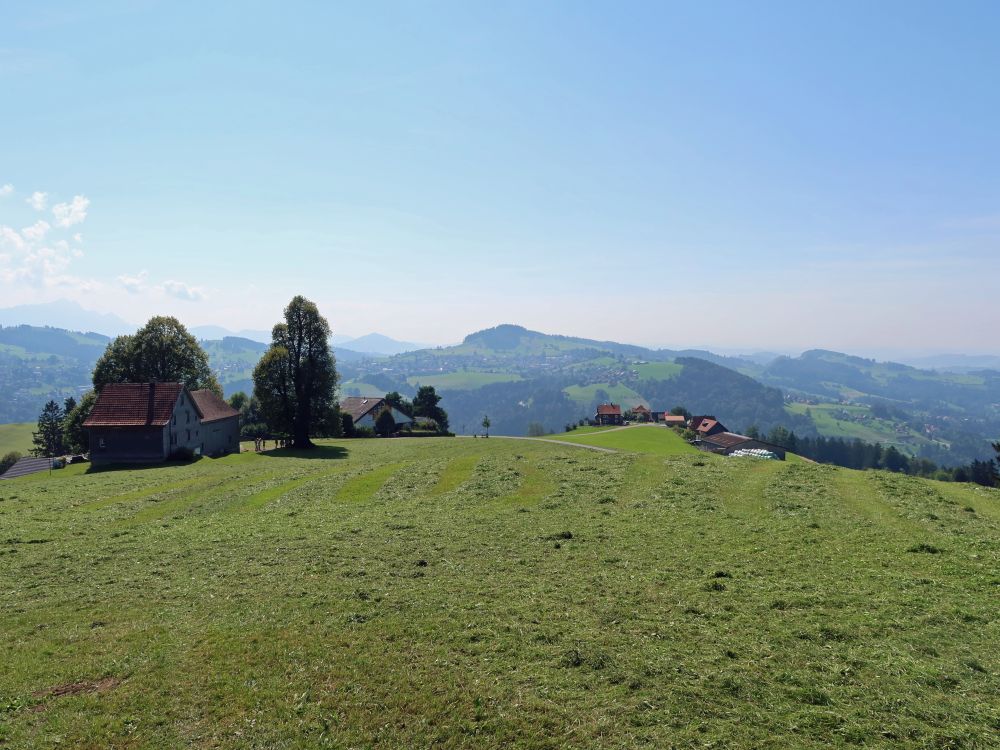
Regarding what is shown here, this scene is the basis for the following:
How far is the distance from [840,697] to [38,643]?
20927mm

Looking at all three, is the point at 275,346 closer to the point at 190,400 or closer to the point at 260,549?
the point at 190,400

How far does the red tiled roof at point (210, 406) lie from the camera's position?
2993 inches

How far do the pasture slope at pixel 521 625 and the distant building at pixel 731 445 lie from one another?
325 ft

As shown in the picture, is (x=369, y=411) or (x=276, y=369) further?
(x=369, y=411)

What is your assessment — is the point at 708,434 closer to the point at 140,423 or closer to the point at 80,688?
the point at 140,423

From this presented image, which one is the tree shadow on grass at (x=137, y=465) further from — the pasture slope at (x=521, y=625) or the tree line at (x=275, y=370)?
the pasture slope at (x=521, y=625)

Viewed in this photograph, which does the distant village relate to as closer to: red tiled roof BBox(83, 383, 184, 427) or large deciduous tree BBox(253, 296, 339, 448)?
large deciduous tree BBox(253, 296, 339, 448)

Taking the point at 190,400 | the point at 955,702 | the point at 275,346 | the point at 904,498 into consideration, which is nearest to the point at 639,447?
the point at 904,498

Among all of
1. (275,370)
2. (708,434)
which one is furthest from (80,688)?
(708,434)

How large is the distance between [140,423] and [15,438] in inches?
6369

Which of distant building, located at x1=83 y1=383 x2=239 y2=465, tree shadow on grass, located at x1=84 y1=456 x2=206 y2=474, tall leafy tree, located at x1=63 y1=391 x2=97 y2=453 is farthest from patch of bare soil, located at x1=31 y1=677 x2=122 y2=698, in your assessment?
tall leafy tree, located at x1=63 y1=391 x2=97 y2=453

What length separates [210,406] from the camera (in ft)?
261

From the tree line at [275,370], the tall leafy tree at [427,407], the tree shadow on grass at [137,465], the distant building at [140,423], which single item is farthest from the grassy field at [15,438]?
the tree shadow on grass at [137,465]

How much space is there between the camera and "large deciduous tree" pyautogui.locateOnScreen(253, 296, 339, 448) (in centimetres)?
7731
